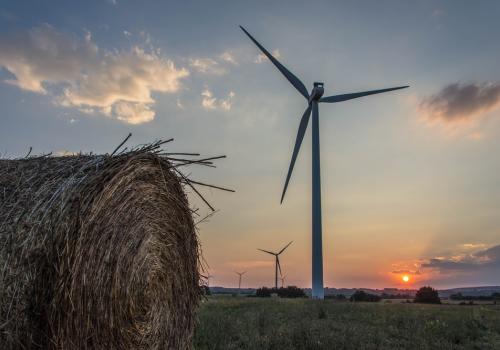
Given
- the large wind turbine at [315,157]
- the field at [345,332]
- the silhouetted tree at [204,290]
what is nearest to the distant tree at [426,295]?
the large wind turbine at [315,157]

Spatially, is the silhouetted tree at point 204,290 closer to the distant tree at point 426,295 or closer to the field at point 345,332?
the field at point 345,332

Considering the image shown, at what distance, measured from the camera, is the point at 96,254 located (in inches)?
211

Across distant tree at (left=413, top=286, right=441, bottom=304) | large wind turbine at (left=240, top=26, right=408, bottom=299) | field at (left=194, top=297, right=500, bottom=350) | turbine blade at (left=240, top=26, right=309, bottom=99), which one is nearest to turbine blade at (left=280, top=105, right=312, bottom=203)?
large wind turbine at (left=240, top=26, right=408, bottom=299)

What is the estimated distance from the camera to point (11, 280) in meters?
4.54

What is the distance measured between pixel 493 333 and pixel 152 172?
1232 centimetres

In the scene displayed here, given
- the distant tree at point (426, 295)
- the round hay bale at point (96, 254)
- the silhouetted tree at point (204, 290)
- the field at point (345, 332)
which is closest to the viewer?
the round hay bale at point (96, 254)

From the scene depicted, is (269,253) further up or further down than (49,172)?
further up

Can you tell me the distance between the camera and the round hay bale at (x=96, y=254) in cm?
462

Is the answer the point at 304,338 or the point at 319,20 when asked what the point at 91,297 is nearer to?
the point at 304,338

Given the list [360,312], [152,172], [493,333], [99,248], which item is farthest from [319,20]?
[99,248]

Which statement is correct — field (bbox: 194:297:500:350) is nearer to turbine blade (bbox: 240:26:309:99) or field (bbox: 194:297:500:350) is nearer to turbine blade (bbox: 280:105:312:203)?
turbine blade (bbox: 280:105:312:203)

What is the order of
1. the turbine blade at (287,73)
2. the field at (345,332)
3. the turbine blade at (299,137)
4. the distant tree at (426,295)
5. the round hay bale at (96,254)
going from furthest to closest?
1. the distant tree at (426,295)
2. the turbine blade at (287,73)
3. the turbine blade at (299,137)
4. the field at (345,332)
5. the round hay bale at (96,254)

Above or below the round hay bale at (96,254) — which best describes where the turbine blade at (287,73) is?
above

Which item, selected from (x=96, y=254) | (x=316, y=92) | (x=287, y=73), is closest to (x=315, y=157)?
(x=316, y=92)
